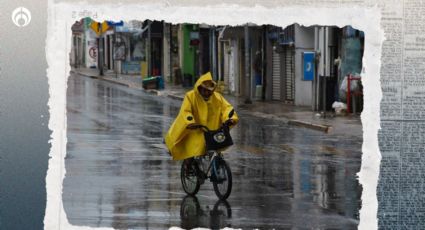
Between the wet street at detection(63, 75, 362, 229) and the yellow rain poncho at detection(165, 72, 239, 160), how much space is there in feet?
1.71

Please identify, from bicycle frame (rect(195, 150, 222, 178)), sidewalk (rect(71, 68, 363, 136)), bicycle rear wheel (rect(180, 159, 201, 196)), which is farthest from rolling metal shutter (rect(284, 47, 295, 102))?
bicycle frame (rect(195, 150, 222, 178))

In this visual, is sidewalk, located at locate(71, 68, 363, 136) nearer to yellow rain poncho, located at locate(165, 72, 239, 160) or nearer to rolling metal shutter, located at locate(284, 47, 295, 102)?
rolling metal shutter, located at locate(284, 47, 295, 102)

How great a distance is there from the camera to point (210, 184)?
12.5 m

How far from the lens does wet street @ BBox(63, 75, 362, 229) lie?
9648mm

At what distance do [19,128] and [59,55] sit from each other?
1.58ft

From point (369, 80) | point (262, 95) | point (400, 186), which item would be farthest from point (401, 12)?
point (262, 95)

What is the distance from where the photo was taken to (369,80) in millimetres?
6414

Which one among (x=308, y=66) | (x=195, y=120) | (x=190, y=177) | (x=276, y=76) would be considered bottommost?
(x=190, y=177)

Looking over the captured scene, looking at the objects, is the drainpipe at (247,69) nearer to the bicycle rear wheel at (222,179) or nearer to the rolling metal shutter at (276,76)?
the rolling metal shutter at (276,76)

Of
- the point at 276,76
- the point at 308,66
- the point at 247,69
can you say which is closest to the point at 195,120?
the point at 308,66

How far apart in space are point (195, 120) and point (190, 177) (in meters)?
0.83

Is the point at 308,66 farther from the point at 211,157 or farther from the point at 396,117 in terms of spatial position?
the point at 396,117

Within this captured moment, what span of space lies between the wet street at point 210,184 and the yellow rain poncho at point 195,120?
0.52 meters

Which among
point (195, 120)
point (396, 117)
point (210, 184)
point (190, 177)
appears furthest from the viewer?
point (210, 184)
